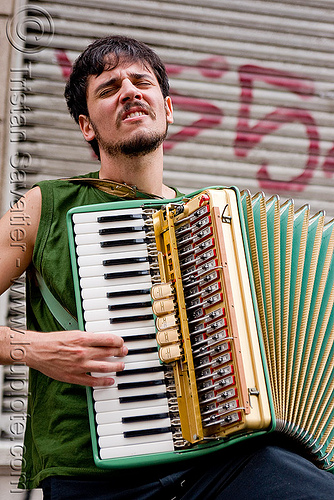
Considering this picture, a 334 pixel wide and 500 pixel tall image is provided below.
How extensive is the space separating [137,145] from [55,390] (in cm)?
87

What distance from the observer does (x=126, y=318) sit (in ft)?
6.22

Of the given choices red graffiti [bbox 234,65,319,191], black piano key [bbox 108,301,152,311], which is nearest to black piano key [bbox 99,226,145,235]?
black piano key [bbox 108,301,152,311]

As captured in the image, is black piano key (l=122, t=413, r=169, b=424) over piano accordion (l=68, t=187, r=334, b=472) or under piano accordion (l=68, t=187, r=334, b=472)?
under

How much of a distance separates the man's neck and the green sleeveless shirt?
124 millimetres

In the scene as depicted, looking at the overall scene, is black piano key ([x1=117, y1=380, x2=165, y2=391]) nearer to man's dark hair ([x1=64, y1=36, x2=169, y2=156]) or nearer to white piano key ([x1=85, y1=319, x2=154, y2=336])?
white piano key ([x1=85, y1=319, x2=154, y2=336])

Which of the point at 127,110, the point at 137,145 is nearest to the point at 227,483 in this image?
the point at 137,145

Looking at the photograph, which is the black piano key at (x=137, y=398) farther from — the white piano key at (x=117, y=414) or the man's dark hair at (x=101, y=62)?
the man's dark hair at (x=101, y=62)

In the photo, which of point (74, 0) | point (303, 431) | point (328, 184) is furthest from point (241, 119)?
point (303, 431)

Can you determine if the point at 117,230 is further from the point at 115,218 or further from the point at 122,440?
the point at 122,440

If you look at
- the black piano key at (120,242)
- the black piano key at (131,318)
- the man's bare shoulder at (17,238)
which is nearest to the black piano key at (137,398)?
the black piano key at (131,318)

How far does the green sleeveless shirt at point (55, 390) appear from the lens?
194 cm

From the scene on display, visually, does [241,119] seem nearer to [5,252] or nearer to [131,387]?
[5,252]

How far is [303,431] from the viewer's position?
1.89m

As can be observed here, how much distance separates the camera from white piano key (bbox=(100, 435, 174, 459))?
5.93ft
